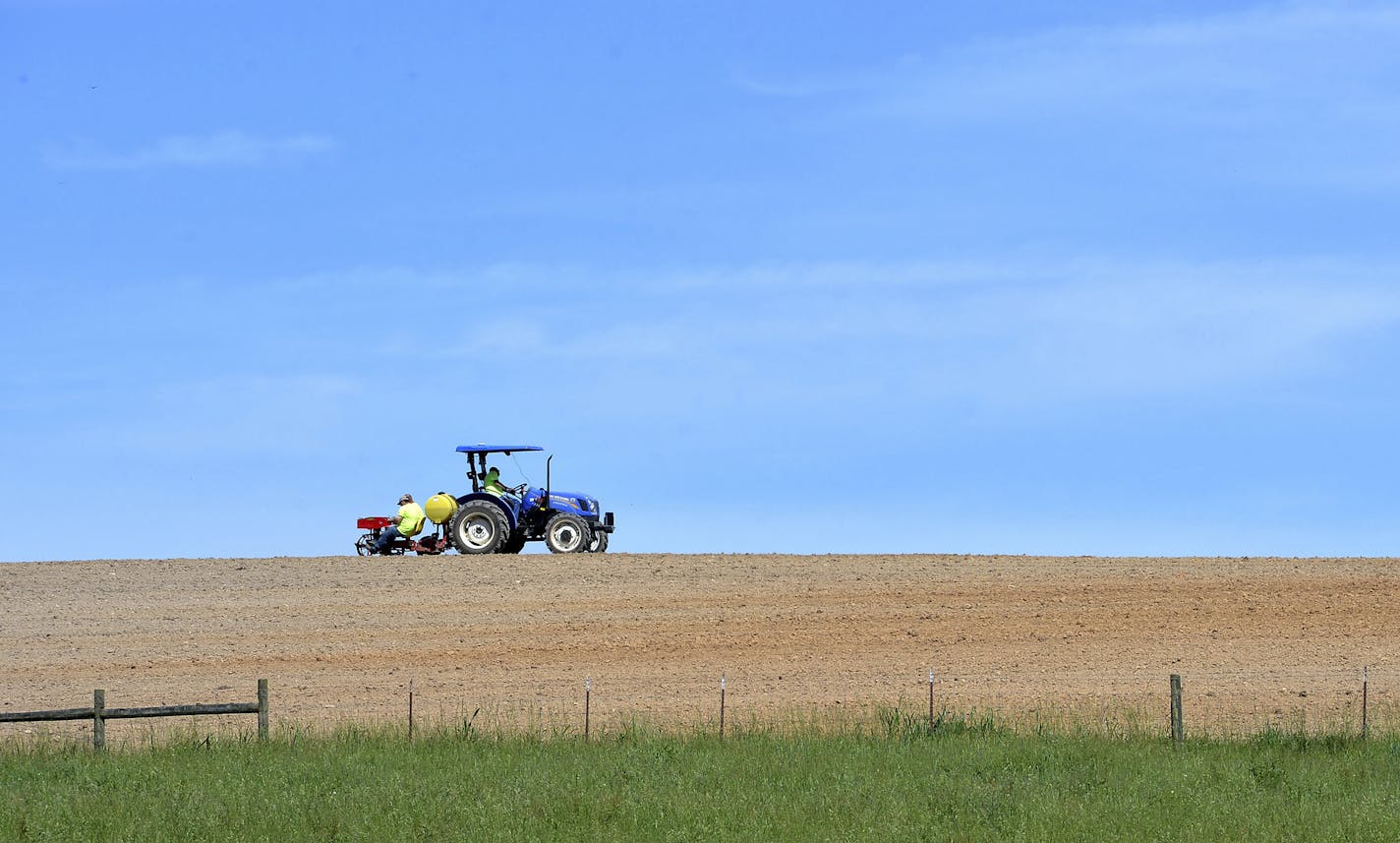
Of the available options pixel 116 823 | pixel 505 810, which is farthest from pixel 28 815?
pixel 505 810

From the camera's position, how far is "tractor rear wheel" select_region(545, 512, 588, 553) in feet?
115

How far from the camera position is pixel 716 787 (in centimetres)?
1596

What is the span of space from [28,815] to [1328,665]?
18.8 m

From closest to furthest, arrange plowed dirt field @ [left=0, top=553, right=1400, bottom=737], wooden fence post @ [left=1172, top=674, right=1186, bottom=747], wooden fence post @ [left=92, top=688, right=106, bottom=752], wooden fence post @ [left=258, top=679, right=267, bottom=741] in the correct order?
wooden fence post @ [left=1172, top=674, right=1186, bottom=747] → wooden fence post @ [left=92, top=688, right=106, bottom=752] → wooden fence post @ [left=258, top=679, right=267, bottom=741] → plowed dirt field @ [left=0, top=553, right=1400, bottom=737]

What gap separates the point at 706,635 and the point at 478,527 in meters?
9.47

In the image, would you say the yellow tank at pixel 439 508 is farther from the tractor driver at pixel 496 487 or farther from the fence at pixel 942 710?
the fence at pixel 942 710

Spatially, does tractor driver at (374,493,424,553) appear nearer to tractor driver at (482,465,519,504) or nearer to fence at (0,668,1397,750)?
tractor driver at (482,465,519,504)

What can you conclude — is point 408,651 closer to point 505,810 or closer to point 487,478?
point 487,478

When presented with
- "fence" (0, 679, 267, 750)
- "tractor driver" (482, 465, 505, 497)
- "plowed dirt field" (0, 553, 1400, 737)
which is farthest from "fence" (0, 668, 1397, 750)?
"tractor driver" (482, 465, 505, 497)

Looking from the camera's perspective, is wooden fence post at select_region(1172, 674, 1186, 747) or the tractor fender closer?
wooden fence post at select_region(1172, 674, 1186, 747)

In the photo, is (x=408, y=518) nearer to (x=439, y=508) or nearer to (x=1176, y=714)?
(x=439, y=508)

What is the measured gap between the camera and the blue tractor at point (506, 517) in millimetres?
35156

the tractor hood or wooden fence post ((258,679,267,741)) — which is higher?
the tractor hood

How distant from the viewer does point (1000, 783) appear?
16062mm
